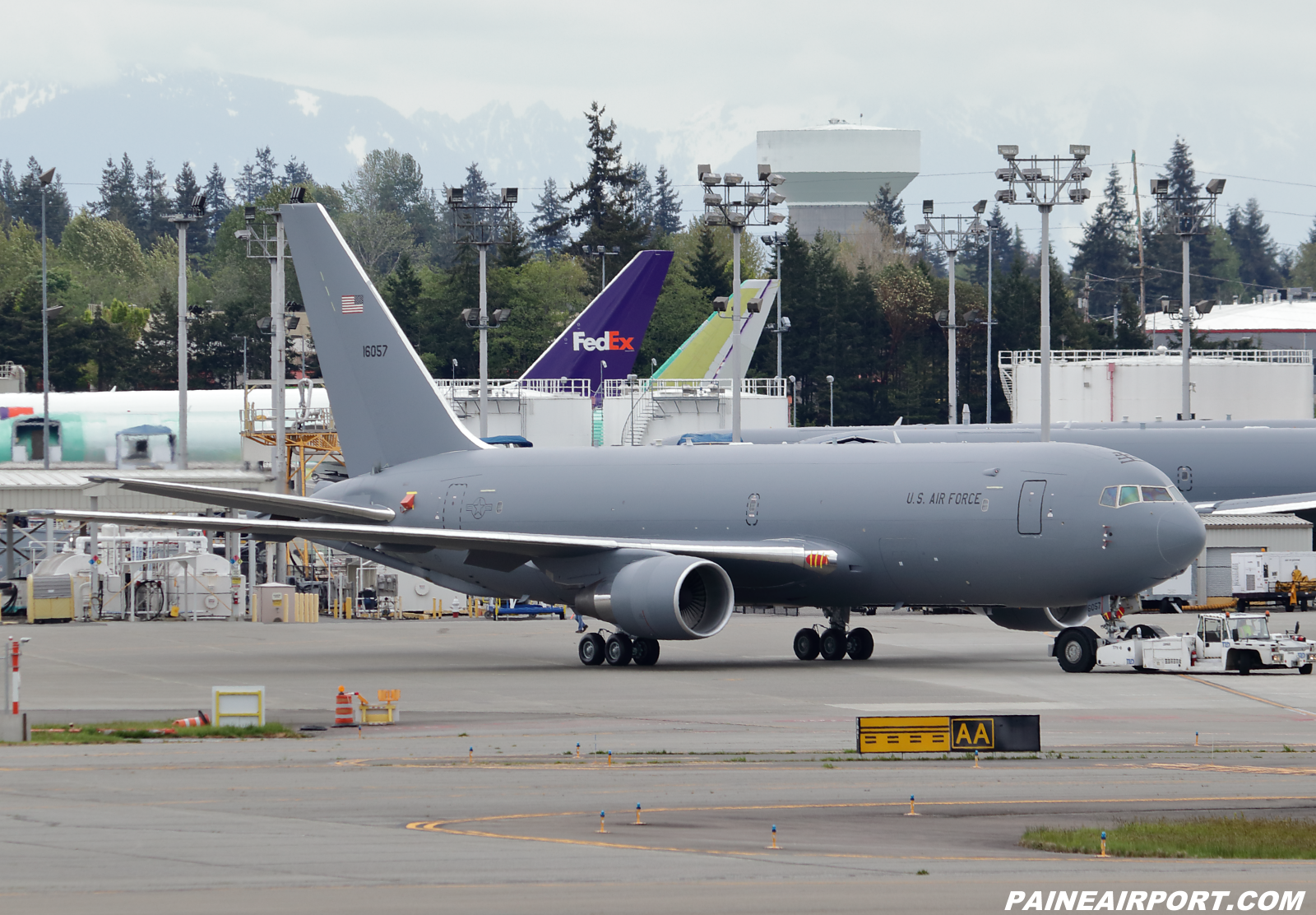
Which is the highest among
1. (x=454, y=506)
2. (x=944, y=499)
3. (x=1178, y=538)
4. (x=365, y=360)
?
(x=365, y=360)

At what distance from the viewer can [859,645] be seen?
38.5m

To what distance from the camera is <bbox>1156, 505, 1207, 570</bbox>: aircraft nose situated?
33.5m

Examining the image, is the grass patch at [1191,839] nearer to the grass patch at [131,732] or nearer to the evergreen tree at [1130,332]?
the grass patch at [131,732]

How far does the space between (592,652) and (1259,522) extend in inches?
1245

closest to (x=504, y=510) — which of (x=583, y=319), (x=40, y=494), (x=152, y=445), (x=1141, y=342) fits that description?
(x=40, y=494)

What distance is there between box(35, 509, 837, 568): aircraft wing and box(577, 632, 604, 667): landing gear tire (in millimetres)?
2098

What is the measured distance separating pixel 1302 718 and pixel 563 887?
16.6 metres

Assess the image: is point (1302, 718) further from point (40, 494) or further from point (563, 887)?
point (40, 494)

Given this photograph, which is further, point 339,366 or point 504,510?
point 339,366

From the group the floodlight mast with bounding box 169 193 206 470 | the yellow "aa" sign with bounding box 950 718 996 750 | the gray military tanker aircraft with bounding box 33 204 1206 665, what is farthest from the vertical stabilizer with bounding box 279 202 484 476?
the yellow "aa" sign with bounding box 950 718 996 750

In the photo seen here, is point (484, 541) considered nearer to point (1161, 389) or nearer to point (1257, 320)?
point (1161, 389)

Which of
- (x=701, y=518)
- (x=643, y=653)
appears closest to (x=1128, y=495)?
(x=701, y=518)

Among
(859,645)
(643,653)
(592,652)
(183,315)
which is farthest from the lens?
(183,315)

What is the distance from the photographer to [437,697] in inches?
1228
